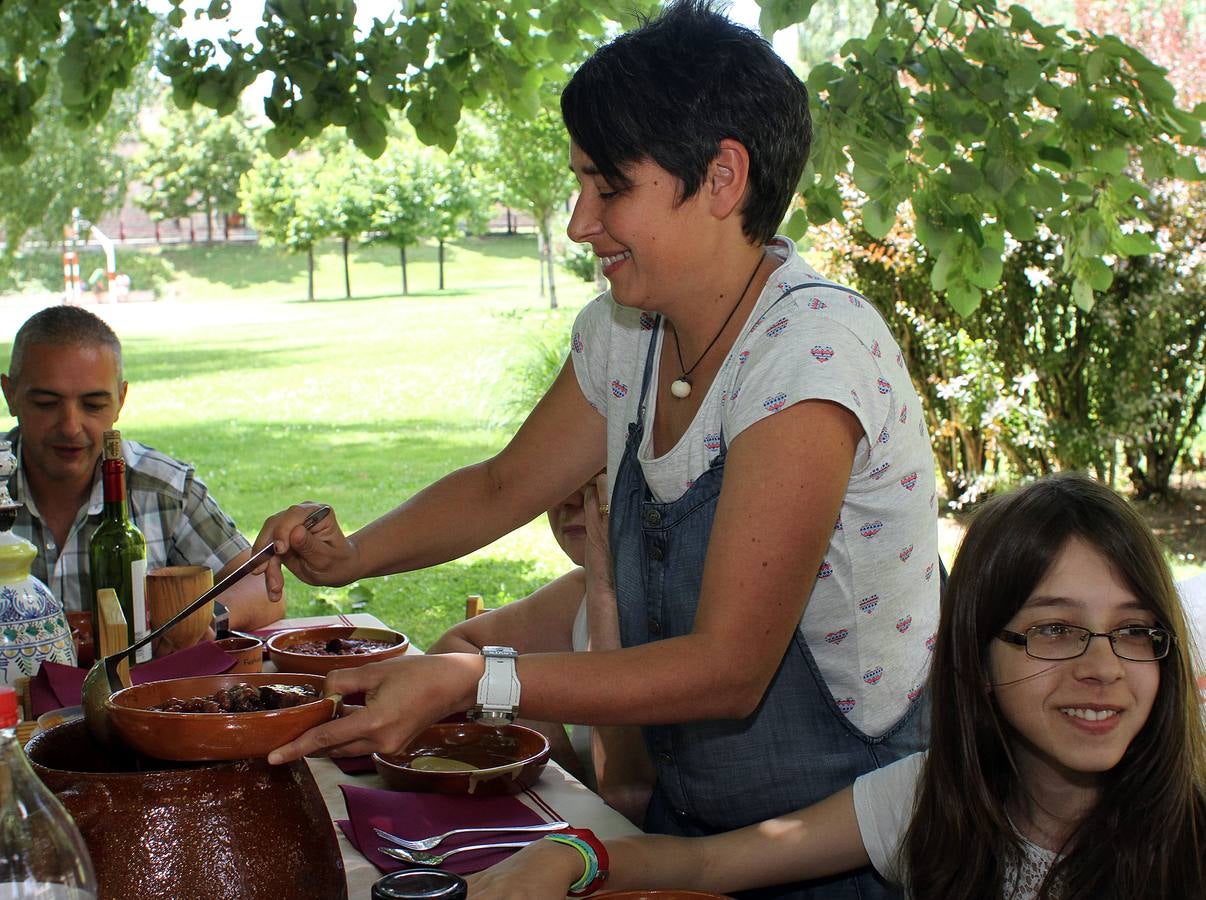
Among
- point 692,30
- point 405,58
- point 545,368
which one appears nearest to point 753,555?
point 692,30

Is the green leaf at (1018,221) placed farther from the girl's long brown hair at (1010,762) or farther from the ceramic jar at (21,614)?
the ceramic jar at (21,614)

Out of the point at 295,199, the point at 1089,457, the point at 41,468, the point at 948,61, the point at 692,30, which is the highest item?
the point at 295,199

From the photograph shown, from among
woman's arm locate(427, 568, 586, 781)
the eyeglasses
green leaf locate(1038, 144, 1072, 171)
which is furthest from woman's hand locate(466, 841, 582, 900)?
green leaf locate(1038, 144, 1072, 171)

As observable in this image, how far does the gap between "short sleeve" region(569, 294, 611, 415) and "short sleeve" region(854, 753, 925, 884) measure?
78 centimetres

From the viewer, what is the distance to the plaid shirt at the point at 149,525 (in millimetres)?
3037

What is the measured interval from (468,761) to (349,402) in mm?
13137

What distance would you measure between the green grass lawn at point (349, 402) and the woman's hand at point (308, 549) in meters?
0.27

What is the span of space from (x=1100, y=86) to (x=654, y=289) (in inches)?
74.6

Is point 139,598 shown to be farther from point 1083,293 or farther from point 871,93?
point 1083,293

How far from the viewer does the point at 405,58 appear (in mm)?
3746

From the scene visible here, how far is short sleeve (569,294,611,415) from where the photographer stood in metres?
2.16

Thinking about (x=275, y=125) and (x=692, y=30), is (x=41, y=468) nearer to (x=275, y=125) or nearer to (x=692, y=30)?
(x=275, y=125)

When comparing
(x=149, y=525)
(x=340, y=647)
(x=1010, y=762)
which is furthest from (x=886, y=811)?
(x=149, y=525)

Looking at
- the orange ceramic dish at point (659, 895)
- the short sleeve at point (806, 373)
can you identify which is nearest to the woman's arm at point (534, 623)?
the short sleeve at point (806, 373)
